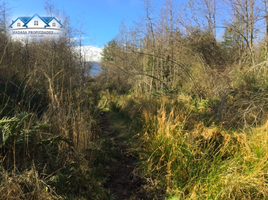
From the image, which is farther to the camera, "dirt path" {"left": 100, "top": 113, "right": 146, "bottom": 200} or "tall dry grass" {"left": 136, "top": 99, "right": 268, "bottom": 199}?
A: "dirt path" {"left": 100, "top": 113, "right": 146, "bottom": 200}

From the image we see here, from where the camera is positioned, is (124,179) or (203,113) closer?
(124,179)

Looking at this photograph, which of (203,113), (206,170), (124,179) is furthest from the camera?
(203,113)

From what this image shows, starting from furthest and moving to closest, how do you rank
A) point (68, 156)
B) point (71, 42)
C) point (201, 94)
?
point (201, 94) < point (71, 42) < point (68, 156)

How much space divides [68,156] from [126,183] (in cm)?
103

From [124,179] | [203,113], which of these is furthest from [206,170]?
[203,113]

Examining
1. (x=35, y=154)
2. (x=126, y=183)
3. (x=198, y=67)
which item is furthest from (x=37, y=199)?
(x=198, y=67)

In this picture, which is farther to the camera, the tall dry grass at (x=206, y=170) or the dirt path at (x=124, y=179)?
the dirt path at (x=124, y=179)

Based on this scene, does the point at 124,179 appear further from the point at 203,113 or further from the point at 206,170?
the point at 203,113

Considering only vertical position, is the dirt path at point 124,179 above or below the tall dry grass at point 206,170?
below

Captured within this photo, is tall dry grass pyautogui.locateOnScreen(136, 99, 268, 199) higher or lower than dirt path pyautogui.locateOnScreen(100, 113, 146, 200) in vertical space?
Answer: higher

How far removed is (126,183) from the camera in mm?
3160

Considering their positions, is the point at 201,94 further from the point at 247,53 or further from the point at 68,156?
the point at 68,156

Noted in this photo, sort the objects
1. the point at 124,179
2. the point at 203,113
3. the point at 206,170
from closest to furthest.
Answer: the point at 206,170, the point at 124,179, the point at 203,113

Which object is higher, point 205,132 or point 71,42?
point 71,42
